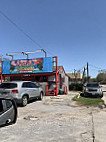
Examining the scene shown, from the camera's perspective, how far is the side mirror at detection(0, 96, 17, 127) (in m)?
2.10

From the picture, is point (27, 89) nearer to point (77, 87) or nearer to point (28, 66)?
point (28, 66)

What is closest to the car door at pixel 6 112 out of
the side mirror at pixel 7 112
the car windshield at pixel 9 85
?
Answer: the side mirror at pixel 7 112

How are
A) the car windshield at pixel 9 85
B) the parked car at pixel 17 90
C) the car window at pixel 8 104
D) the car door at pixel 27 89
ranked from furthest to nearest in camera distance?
1. the car door at pixel 27 89
2. the car windshield at pixel 9 85
3. the parked car at pixel 17 90
4. the car window at pixel 8 104

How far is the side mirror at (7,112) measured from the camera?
2.10 metres

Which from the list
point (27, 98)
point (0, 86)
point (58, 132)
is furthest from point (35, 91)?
point (58, 132)

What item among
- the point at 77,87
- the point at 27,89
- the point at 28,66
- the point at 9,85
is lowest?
the point at 77,87

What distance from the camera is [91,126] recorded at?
4.56 metres

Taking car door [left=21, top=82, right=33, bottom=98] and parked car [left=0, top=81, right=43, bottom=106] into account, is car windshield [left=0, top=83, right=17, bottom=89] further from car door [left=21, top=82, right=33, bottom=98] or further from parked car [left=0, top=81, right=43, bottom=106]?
car door [left=21, top=82, right=33, bottom=98]

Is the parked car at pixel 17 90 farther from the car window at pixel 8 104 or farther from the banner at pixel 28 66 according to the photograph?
the banner at pixel 28 66

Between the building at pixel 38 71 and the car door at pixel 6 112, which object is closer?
the car door at pixel 6 112

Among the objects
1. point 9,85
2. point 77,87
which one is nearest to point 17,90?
point 9,85

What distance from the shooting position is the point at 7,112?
7.31 ft

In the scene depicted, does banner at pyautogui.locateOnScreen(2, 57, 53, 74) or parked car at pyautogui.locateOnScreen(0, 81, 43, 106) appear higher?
banner at pyautogui.locateOnScreen(2, 57, 53, 74)

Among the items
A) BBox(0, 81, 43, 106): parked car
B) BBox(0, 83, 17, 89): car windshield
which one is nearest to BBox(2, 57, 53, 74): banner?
BBox(0, 81, 43, 106): parked car
